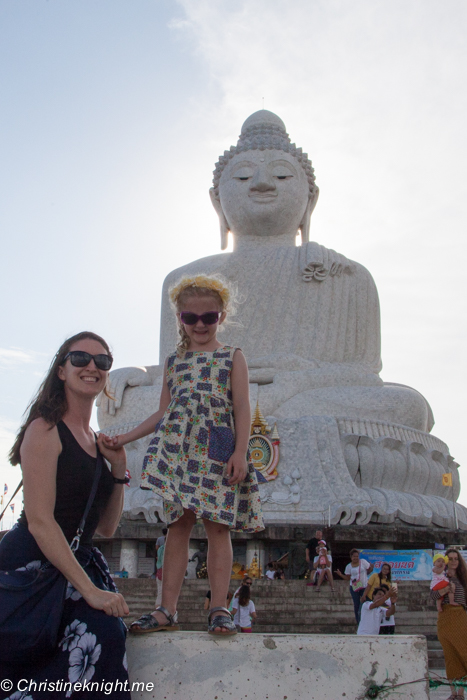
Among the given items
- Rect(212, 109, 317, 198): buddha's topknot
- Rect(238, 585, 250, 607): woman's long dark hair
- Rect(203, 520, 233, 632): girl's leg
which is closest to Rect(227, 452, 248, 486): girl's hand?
Rect(203, 520, 233, 632): girl's leg

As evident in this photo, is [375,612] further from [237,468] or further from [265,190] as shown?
[265,190]

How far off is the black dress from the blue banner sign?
670 centimetres

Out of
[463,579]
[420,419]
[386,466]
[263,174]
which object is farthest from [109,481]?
[263,174]

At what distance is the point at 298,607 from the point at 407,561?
170 cm

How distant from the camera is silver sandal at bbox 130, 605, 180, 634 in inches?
85.5

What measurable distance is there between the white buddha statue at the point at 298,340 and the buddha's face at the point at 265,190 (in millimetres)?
20

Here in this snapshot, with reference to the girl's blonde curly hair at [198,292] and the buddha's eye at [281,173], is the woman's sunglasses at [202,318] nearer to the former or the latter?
the girl's blonde curly hair at [198,292]

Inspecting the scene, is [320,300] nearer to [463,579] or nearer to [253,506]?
[463,579]

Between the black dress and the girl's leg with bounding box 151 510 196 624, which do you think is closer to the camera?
the black dress

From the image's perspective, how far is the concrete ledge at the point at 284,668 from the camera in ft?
6.60

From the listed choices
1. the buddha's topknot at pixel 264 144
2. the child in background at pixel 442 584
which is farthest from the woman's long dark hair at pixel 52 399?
the buddha's topknot at pixel 264 144

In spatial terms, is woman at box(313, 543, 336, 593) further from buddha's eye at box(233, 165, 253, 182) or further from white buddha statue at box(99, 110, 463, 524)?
buddha's eye at box(233, 165, 253, 182)

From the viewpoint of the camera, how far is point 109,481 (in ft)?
7.54

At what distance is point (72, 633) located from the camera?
6.45 ft
